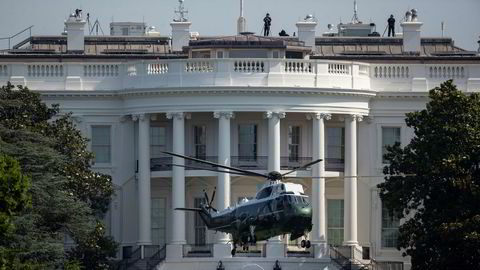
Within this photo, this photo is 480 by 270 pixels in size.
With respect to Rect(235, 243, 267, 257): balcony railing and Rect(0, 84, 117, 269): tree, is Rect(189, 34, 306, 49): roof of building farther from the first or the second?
Rect(235, 243, 267, 257): balcony railing

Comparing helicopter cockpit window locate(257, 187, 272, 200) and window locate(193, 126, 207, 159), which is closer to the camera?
helicopter cockpit window locate(257, 187, 272, 200)

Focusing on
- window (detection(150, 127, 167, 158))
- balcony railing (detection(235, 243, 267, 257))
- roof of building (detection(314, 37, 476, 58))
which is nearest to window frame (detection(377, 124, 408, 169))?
roof of building (detection(314, 37, 476, 58))

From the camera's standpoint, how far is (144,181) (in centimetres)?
16825

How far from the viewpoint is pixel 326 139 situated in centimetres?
17012

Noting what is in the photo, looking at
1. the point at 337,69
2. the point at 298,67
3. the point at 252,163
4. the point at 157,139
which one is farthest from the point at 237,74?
the point at 157,139

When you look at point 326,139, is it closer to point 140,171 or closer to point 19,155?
point 140,171

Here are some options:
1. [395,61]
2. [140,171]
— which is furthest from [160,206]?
[395,61]

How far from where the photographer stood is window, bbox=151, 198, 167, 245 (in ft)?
556

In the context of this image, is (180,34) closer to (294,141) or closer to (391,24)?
(294,141)

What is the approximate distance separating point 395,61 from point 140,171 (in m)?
15.8

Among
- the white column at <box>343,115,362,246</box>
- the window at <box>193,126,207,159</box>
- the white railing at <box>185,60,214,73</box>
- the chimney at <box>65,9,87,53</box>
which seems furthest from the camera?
the chimney at <box>65,9,87,53</box>

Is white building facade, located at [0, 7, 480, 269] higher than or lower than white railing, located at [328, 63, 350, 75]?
lower

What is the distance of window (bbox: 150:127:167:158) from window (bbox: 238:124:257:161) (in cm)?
413

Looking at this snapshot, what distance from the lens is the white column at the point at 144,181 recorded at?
167 metres
